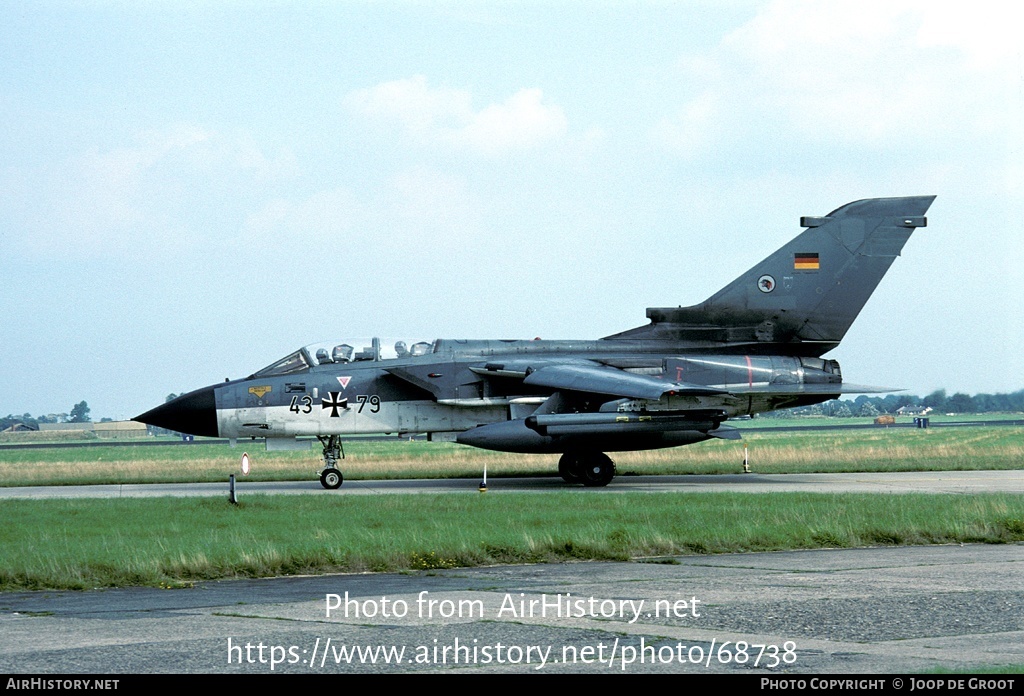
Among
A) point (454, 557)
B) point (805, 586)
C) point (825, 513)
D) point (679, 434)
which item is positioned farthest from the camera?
point (679, 434)

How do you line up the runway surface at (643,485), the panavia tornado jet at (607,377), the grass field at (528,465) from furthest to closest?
the grass field at (528,465) → the panavia tornado jet at (607,377) → the runway surface at (643,485)

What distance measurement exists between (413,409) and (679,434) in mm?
5821

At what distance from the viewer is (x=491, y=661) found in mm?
7395

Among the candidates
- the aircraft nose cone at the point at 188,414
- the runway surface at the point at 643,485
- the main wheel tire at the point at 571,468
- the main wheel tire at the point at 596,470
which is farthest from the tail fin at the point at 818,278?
the aircraft nose cone at the point at 188,414

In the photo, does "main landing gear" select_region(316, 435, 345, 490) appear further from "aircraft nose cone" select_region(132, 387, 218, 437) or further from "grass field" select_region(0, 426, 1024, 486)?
"grass field" select_region(0, 426, 1024, 486)

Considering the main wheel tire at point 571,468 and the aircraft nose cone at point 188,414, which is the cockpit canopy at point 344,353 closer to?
the aircraft nose cone at point 188,414

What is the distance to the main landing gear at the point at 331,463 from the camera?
2548 centimetres

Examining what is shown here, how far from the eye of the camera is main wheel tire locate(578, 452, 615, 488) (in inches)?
1011

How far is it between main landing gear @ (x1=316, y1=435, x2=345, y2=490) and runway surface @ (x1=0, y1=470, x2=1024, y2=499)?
24 cm

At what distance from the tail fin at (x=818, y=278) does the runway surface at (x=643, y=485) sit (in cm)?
326

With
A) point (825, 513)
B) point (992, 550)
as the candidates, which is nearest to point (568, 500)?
point (825, 513)

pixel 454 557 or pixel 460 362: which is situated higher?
pixel 460 362

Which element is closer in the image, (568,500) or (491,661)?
(491,661)
